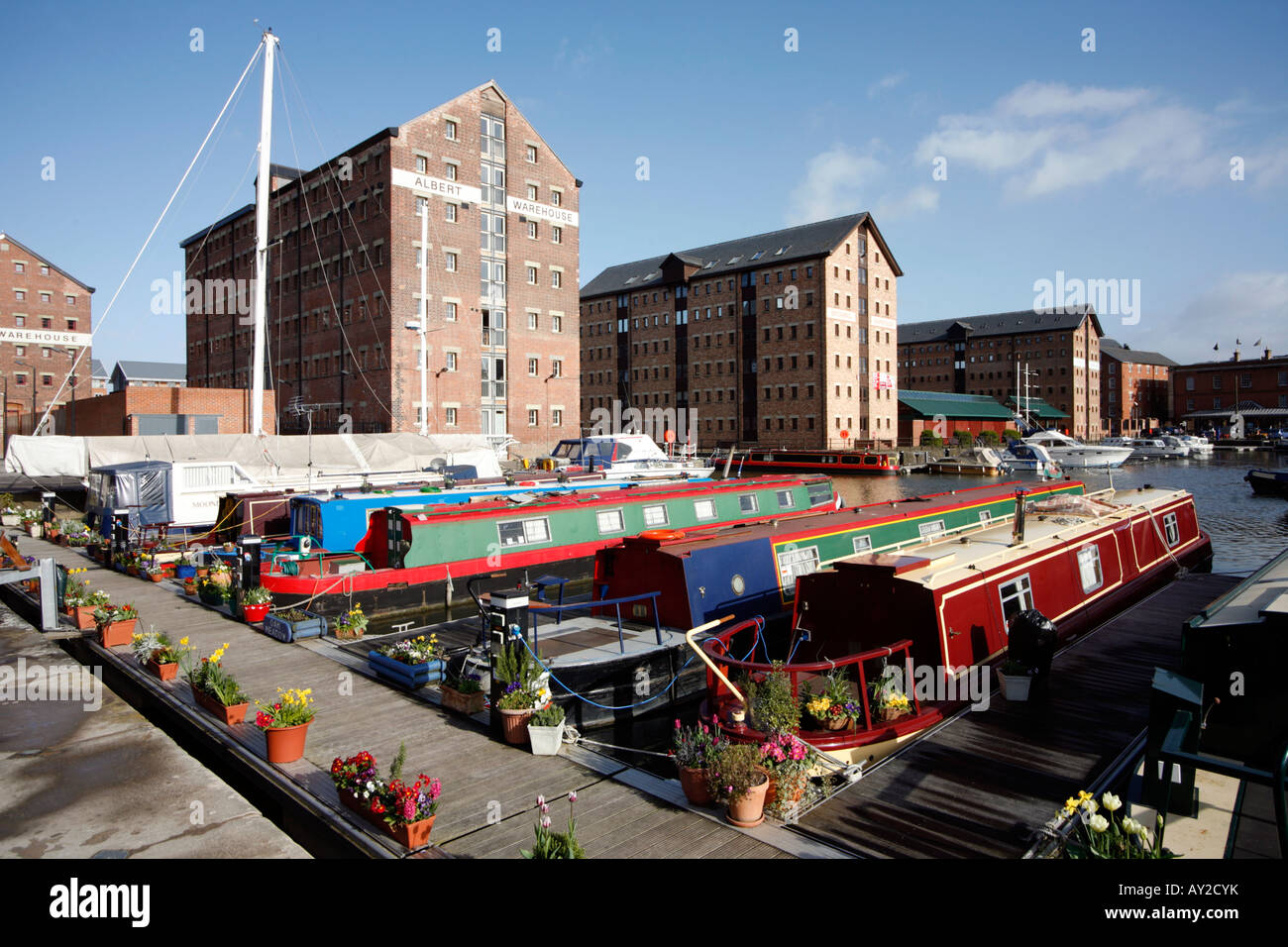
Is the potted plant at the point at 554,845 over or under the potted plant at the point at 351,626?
over

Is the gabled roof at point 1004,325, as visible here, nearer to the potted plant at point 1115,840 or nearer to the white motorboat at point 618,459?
the white motorboat at point 618,459

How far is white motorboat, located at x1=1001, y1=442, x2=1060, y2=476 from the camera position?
73.4m

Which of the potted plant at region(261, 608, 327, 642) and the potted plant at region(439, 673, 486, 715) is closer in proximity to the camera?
the potted plant at region(439, 673, 486, 715)

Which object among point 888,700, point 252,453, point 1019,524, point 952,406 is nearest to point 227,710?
point 888,700

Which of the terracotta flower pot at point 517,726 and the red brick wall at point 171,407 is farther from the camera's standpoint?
the red brick wall at point 171,407

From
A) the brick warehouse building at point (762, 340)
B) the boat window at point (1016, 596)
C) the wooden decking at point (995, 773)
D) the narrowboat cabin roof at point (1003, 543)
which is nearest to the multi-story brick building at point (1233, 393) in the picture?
the brick warehouse building at point (762, 340)

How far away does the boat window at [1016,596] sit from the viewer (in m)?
12.7

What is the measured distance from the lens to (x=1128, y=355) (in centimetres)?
13700

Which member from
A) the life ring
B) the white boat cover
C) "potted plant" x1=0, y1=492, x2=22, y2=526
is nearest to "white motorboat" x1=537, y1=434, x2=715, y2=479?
the white boat cover

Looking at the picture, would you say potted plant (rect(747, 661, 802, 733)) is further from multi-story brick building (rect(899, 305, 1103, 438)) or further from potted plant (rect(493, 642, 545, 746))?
multi-story brick building (rect(899, 305, 1103, 438))

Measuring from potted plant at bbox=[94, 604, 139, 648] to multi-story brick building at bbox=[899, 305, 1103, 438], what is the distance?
108m

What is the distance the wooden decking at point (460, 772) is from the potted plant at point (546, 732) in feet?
0.38

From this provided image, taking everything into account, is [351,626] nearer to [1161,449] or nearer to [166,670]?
[166,670]

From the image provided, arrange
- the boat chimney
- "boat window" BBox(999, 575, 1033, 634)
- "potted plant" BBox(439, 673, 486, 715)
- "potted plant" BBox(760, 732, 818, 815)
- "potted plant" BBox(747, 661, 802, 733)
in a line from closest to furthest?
1. "potted plant" BBox(760, 732, 818, 815)
2. "potted plant" BBox(747, 661, 802, 733)
3. "potted plant" BBox(439, 673, 486, 715)
4. "boat window" BBox(999, 575, 1033, 634)
5. the boat chimney
